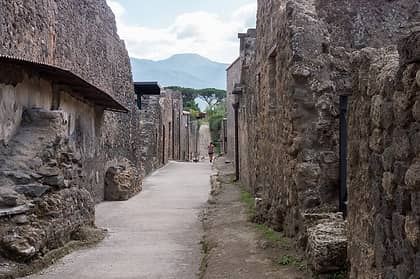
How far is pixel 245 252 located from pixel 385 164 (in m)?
3.35

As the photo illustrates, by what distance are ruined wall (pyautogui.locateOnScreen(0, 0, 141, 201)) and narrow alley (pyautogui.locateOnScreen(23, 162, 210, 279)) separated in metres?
1.60

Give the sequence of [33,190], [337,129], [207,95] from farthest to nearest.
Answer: [207,95] < [33,190] < [337,129]

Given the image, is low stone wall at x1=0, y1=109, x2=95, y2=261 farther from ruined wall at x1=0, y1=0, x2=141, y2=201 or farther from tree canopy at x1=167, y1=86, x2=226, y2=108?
tree canopy at x1=167, y1=86, x2=226, y2=108

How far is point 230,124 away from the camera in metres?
27.3

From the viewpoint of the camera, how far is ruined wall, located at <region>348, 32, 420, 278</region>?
2.89 meters

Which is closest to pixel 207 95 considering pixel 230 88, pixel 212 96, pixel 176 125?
pixel 212 96

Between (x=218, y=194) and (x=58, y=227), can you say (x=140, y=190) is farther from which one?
(x=58, y=227)

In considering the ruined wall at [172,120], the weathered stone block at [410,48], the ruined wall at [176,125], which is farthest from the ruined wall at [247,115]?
the ruined wall at [176,125]

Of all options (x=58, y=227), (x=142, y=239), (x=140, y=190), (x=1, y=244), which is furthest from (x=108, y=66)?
(x=1, y=244)

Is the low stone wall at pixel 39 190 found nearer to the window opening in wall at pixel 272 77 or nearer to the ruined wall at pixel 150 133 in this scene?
the window opening in wall at pixel 272 77

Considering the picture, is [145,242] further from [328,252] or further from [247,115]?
[247,115]

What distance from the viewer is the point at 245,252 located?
6.49 metres

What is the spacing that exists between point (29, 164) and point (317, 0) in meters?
4.17

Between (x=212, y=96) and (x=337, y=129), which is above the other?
(x=212, y=96)
